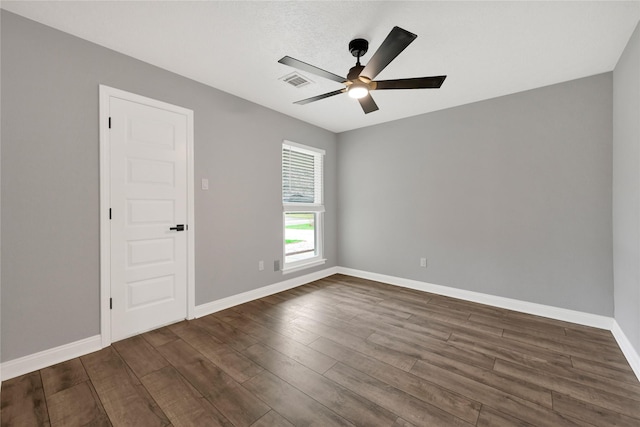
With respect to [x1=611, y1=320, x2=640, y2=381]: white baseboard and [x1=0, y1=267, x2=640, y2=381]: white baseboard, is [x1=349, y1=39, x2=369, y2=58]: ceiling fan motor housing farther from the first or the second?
[x1=611, y1=320, x2=640, y2=381]: white baseboard

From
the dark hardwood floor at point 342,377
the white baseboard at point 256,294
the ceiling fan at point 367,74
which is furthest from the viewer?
the white baseboard at point 256,294

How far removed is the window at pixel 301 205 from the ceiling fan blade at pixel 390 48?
2159 mm

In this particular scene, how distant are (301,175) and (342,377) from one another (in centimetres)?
309

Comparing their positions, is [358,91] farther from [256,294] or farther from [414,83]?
[256,294]

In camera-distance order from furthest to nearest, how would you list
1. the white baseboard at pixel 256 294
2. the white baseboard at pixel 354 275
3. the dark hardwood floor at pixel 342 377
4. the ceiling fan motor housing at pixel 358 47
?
the white baseboard at pixel 256 294 → the ceiling fan motor housing at pixel 358 47 → the white baseboard at pixel 354 275 → the dark hardwood floor at pixel 342 377

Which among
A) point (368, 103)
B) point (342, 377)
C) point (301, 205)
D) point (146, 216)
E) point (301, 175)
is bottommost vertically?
point (342, 377)

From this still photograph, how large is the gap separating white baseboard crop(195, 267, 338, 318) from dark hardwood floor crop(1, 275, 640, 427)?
17 cm

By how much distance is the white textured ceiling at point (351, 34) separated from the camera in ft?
5.99

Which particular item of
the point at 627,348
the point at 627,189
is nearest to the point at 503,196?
the point at 627,189

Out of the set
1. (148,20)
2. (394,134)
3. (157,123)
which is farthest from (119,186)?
(394,134)

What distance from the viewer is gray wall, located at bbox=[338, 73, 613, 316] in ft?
8.89

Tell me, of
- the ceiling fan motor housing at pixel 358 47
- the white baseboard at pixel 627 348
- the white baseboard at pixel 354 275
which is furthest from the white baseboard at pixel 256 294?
the white baseboard at pixel 627 348

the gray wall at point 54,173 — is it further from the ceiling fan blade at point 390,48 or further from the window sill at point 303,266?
the ceiling fan blade at point 390,48

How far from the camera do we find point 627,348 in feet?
6.98
